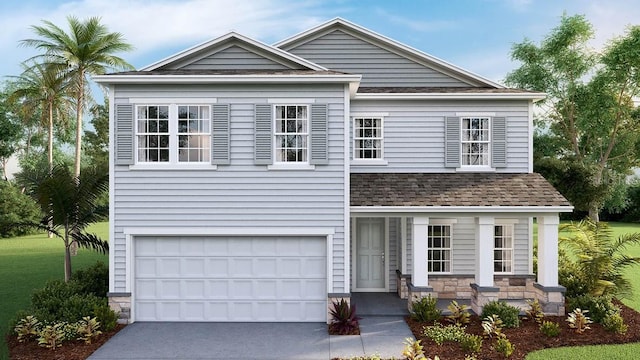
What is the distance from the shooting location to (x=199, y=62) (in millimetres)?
11625

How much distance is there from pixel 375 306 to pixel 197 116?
7153 mm

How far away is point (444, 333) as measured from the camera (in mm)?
9562

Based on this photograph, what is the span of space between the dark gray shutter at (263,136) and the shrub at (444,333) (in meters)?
5.56

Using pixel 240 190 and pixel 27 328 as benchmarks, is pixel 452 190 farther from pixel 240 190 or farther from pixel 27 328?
pixel 27 328

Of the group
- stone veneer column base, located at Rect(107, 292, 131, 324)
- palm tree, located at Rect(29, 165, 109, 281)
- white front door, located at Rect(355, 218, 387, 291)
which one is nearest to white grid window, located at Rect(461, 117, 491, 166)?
white front door, located at Rect(355, 218, 387, 291)

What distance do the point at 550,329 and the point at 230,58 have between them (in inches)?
411

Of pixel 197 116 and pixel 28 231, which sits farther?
pixel 28 231

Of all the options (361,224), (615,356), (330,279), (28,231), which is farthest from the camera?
(28,231)

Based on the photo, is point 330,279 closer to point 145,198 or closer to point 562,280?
point 145,198

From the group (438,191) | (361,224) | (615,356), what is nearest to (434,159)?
(438,191)

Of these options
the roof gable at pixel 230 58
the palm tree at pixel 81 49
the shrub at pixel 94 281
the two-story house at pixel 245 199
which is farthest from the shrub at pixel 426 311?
the palm tree at pixel 81 49

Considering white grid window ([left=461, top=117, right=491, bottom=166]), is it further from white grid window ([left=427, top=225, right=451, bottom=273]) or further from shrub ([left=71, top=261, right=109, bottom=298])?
shrub ([left=71, top=261, right=109, bottom=298])

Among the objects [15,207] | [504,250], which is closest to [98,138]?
[15,207]

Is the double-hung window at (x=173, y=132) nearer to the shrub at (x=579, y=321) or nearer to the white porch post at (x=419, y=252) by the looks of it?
the white porch post at (x=419, y=252)
